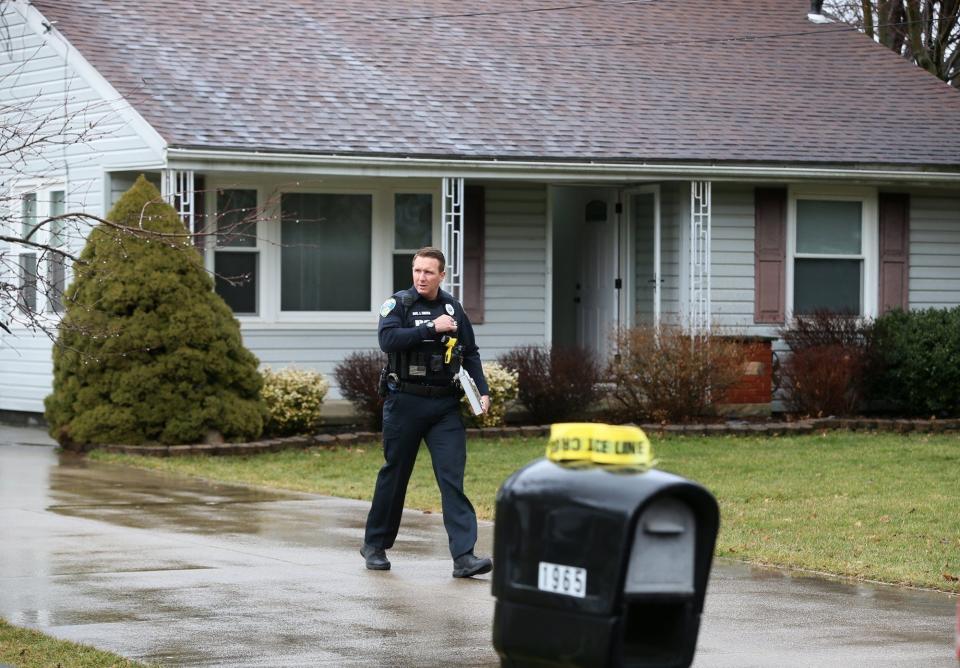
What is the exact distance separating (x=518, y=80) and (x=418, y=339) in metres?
11.7

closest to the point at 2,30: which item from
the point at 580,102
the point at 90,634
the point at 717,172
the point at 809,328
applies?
the point at 580,102

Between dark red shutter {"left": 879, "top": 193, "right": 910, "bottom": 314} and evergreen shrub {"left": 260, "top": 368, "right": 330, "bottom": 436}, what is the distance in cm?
751

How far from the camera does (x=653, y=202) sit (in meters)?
20.1

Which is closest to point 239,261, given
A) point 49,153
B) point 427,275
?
point 49,153

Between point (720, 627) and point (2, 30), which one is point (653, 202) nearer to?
point (2, 30)

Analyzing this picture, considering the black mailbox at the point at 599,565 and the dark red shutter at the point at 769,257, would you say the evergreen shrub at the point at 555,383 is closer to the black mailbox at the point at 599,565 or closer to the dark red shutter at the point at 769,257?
the dark red shutter at the point at 769,257

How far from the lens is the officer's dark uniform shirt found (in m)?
9.16

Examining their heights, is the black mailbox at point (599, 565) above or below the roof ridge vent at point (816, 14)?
below

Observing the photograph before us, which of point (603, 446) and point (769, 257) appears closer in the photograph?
point (603, 446)

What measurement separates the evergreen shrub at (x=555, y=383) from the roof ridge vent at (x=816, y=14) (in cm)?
806

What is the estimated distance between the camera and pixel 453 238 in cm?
1822

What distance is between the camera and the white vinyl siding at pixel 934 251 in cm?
2044

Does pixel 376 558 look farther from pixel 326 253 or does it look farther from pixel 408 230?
pixel 408 230

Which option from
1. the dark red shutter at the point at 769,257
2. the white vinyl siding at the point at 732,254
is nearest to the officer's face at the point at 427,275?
the white vinyl siding at the point at 732,254
